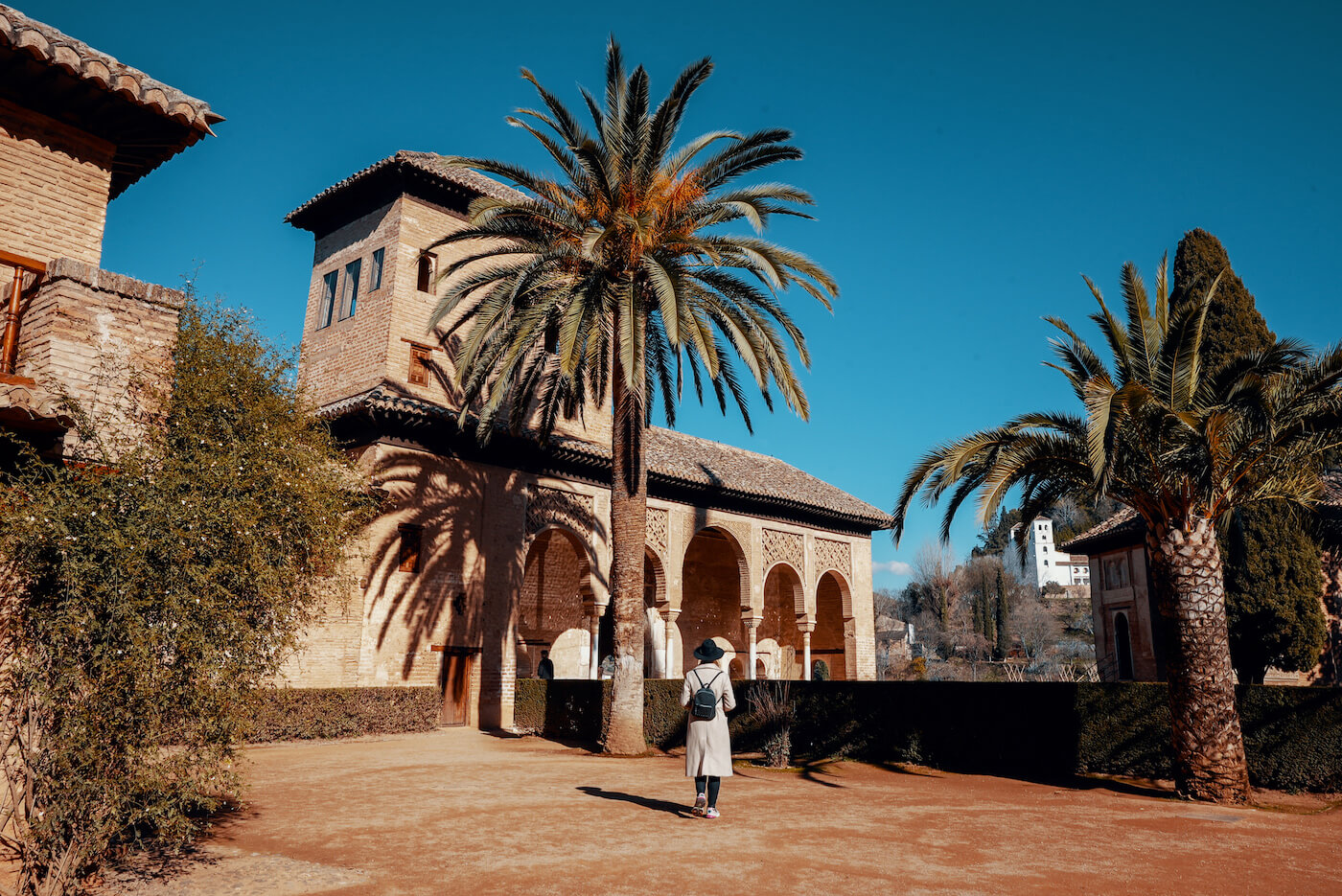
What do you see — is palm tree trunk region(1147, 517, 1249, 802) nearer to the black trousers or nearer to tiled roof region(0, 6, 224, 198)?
the black trousers

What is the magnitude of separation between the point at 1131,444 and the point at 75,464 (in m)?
9.86

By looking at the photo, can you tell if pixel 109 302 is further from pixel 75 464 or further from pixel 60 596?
pixel 60 596

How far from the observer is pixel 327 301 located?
20.4 meters

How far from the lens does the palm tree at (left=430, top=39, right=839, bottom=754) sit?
42.4 ft

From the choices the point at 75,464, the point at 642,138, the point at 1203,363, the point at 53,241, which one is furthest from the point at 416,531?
the point at 1203,363

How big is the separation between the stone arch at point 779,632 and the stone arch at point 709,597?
121 cm

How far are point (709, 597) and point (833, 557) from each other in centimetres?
415

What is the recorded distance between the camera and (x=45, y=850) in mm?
4980

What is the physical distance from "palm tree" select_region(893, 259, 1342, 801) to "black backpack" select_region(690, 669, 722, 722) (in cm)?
427

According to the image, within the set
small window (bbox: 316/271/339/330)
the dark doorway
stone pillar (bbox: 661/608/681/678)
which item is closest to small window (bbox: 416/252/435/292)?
small window (bbox: 316/271/339/330)

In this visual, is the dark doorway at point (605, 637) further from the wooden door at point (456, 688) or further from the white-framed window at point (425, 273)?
the white-framed window at point (425, 273)

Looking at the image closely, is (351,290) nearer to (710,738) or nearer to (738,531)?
(738,531)

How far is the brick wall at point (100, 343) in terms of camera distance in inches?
237

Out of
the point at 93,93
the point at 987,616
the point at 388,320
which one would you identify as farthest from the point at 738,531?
the point at 987,616
